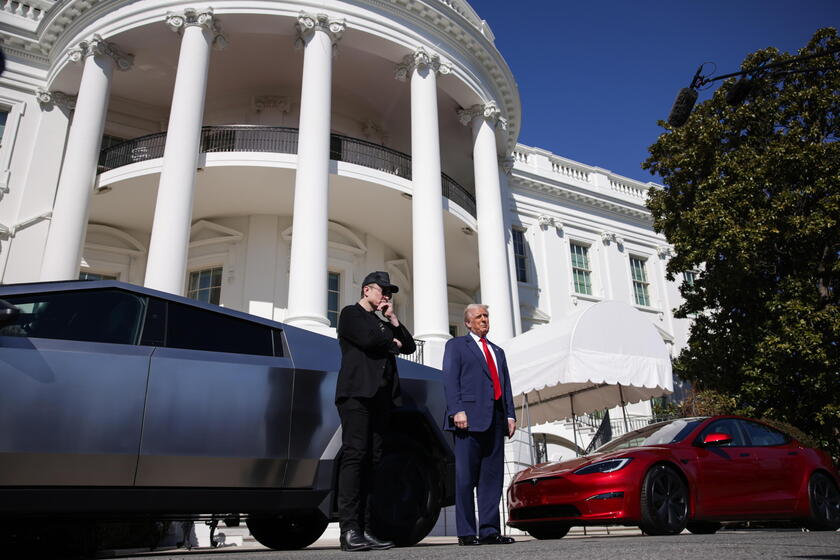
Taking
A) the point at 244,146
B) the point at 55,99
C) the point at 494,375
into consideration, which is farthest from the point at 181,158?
the point at 494,375

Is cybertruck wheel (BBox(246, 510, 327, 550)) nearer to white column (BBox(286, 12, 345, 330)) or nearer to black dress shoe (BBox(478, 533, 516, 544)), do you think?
black dress shoe (BBox(478, 533, 516, 544))

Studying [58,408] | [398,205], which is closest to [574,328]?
[398,205]

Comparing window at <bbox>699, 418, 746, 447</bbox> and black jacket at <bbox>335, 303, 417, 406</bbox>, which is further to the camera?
window at <bbox>699, 418, 746, 447</bbox>

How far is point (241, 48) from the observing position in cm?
1681

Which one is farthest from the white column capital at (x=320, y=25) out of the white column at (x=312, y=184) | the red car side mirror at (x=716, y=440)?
the red car side mirror at (x=716, y=440)

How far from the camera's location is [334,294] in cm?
1703

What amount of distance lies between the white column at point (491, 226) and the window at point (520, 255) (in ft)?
17.5

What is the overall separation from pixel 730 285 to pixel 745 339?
3.45 ft

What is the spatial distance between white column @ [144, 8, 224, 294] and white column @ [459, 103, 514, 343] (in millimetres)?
7133

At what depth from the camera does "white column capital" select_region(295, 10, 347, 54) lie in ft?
48.8

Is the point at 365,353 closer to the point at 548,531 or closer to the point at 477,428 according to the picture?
the point at 477,428

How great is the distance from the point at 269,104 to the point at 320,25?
381 centimetres

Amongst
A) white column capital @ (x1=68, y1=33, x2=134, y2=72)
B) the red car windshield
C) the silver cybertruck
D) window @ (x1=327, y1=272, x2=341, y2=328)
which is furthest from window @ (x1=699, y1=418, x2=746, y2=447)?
white column capital @ (x1=68, y1=33, x2=134, y2=72)

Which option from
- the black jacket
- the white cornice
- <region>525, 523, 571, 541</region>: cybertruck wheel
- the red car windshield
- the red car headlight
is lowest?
<region>525, 523, 571, 541</region>: cybertruck wheel
